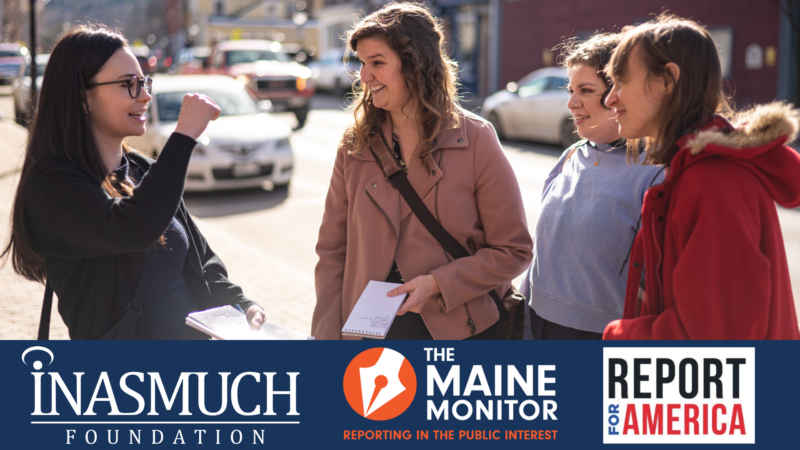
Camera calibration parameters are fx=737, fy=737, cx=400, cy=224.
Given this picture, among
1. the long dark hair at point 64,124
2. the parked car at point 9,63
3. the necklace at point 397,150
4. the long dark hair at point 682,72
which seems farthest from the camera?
the parked car at point 9,63

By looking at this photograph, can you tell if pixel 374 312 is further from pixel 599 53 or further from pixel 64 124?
pixel 599 53

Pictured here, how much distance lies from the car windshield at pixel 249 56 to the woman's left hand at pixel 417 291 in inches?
869

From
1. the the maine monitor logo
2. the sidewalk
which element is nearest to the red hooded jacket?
the the maine monitor logo

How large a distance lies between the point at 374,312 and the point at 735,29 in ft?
64.0

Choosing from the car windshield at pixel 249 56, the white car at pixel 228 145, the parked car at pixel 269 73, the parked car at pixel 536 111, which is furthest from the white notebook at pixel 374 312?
the car windshield at pixel 249 56

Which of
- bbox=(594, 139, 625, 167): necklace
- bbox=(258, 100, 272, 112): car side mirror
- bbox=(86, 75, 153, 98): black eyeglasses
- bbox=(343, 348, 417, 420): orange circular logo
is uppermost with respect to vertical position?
bbox=(86, 75, 153, 98): black eyeglasses

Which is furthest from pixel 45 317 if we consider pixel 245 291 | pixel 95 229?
pixel 245 291

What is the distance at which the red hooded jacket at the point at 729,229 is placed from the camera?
65.1 inches

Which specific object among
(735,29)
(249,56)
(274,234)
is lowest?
(274,234)

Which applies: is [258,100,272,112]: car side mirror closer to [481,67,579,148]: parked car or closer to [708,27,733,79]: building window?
[481,67,579,148]: parked car

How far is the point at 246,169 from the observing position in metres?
10.5

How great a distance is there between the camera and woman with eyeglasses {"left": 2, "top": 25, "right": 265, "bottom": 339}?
82.8 inches

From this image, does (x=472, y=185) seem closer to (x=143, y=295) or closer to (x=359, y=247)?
(x=359, y=247)

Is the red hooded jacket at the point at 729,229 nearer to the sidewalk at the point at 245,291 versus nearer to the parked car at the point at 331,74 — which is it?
the sidewalk at the point at 245,291
